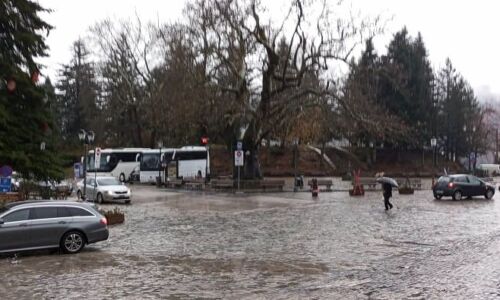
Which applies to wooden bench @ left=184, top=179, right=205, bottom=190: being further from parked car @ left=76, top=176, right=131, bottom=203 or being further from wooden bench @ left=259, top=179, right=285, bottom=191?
parked car @ left=76, top=176, right=131, bottom=203

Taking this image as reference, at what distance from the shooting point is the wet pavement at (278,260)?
11.6m

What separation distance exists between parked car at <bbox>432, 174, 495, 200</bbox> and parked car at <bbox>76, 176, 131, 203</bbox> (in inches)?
720

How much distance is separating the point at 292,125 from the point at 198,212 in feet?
78.6

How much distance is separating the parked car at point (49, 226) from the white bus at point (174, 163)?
127 feet

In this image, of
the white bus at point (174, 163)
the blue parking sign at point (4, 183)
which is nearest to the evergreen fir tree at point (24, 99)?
the blue parking sign at point (4, 183)

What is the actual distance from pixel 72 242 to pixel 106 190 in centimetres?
1898

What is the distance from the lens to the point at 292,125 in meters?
51.4

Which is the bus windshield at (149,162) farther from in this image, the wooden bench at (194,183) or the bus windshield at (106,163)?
the wooden bench at (194,183)

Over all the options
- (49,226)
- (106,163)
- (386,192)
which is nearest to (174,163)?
(106,163)

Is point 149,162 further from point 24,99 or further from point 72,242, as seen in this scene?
point 72,242

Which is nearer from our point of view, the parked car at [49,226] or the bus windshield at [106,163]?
Result: the parked car at [49,226]

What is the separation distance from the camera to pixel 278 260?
15.1 m

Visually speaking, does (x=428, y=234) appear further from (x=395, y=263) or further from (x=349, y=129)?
(x=349, y=129)

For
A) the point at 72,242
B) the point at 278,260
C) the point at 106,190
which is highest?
the point at 106,190
